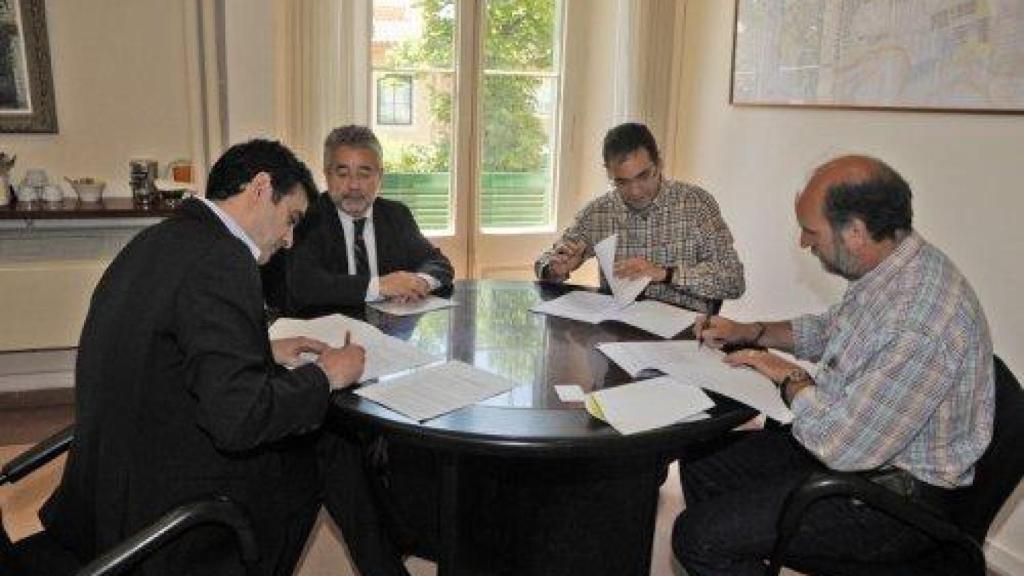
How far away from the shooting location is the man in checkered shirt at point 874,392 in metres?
1.43

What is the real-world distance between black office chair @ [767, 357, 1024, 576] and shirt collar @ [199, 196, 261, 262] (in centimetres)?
113

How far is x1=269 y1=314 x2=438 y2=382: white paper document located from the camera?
172 cm

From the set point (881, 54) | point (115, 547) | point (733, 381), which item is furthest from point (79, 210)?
point (881, 54)

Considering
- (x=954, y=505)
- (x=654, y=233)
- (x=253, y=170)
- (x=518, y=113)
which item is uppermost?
(x=518, y=113)

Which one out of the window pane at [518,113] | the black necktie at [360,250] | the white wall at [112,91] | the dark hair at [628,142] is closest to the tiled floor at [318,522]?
the black necktie at [360,250]

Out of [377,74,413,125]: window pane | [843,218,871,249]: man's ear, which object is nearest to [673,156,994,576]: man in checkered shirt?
[843,218,871,249]: man's ear

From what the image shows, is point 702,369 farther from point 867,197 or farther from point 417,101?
point 417,101

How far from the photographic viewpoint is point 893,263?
1562 millimetres

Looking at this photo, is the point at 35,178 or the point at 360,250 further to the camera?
the point at 35,178

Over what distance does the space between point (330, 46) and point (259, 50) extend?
31cm

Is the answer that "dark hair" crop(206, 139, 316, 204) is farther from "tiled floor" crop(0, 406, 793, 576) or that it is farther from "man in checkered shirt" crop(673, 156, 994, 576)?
"tiled floor" crop(0, 406, 793, 576)

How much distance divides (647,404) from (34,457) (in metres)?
1.24

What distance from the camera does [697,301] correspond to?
255 centimetres

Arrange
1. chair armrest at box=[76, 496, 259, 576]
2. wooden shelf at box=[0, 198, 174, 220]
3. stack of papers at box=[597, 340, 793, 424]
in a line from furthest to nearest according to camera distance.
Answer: wooden shelf at box=[0, 198, 174, 220] < stack of papers at box=[597, 340, 793, 424] < chair armrest at box=[76, 496, 259, 576]
